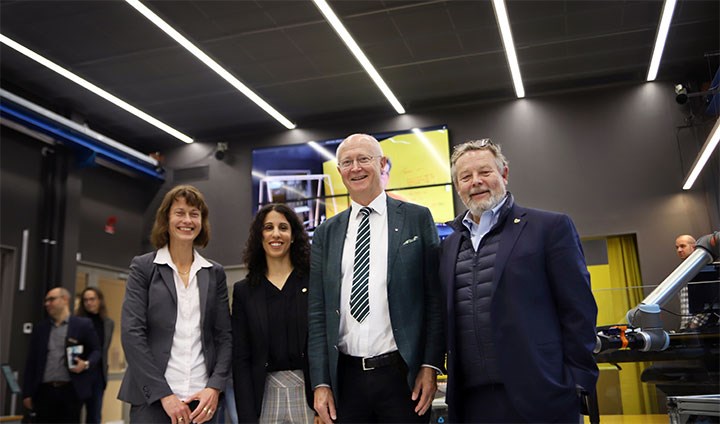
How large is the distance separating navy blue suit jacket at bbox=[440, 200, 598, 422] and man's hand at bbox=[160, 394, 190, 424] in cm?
99

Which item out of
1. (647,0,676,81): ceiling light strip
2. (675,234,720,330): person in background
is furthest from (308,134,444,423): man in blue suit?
(647,0,676,81): ceiling light strip

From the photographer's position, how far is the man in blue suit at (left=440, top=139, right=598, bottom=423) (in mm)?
1823

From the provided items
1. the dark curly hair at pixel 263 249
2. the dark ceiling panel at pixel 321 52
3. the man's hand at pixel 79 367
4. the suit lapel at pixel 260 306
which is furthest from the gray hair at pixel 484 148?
the man's hand at pixel 79 367

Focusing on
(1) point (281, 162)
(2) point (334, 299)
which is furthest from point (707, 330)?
(1) point (281, 162)

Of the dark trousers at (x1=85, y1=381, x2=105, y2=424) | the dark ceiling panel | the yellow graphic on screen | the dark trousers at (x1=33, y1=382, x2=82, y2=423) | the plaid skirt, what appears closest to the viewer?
the plaid skirt

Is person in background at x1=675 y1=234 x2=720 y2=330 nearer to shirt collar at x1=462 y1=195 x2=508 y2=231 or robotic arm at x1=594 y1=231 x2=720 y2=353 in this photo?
robotic arm at x1=594 y1=231 x2=720 y2=353

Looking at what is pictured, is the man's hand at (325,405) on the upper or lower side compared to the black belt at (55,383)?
upper

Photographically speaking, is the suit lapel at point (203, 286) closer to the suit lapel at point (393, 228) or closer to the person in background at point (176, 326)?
the person in background at point (176, 326)

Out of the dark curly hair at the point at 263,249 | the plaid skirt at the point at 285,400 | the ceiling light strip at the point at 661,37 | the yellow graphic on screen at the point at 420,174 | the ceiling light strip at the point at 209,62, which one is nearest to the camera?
the plaid skirt at the point at 285,400

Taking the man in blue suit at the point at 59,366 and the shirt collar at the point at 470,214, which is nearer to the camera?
the shirt collar at the point at 470,214

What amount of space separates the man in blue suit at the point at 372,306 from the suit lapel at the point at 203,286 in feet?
1.59

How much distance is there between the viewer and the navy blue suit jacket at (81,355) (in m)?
5.23

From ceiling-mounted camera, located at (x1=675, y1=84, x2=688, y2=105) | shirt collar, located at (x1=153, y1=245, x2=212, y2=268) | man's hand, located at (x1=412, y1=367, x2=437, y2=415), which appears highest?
ceiling-mounted camera, located at (x1=675, y1=84, x2=688, y2=105)

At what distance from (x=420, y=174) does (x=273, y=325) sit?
20.2ft
